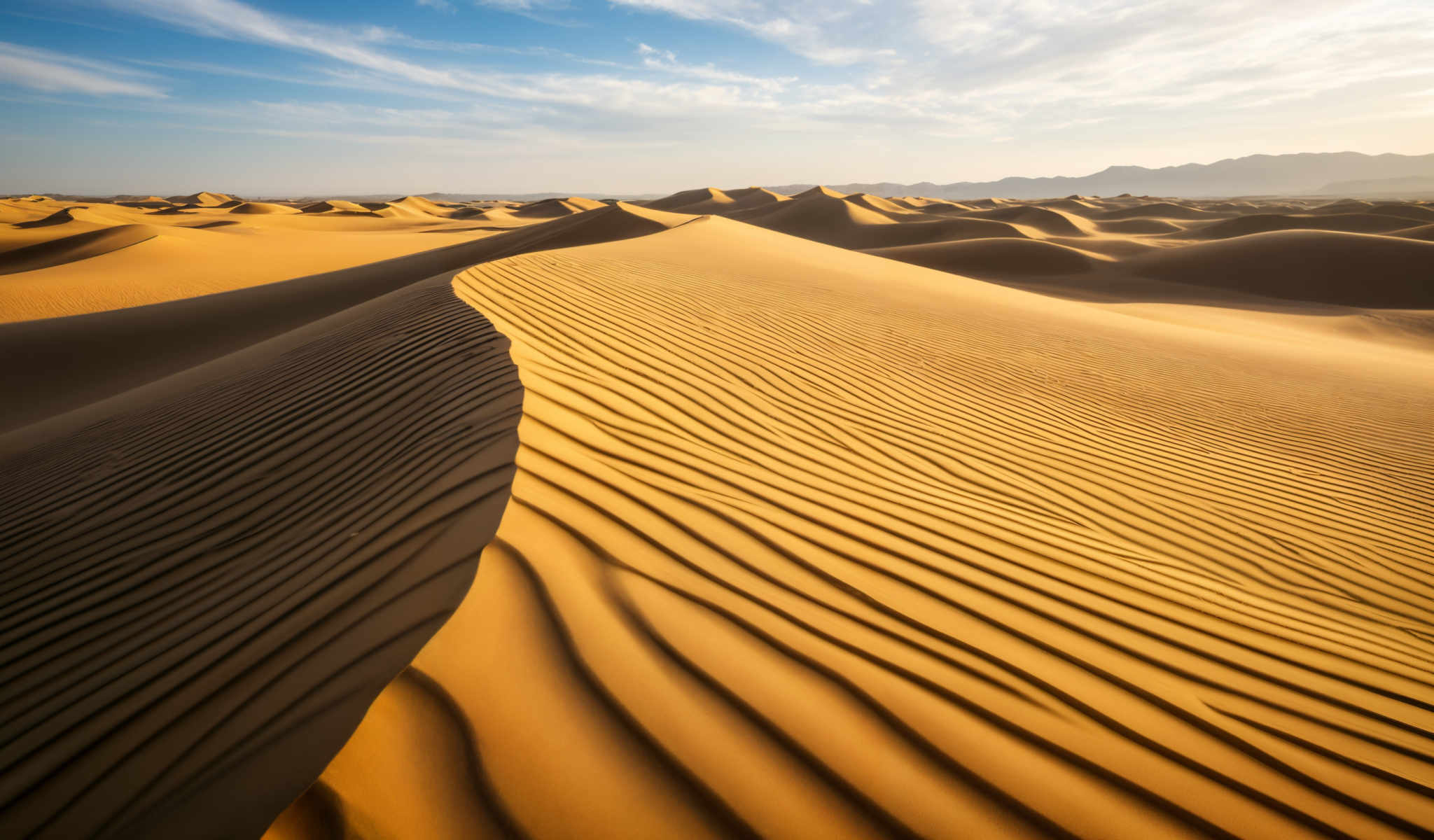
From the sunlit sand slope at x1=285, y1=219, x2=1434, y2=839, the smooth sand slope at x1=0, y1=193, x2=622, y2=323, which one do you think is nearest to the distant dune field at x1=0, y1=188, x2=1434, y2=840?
the sunlit sand slope at x1=285, y1=219, x2=1434, y2=839

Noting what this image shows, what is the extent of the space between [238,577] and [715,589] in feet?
5.37

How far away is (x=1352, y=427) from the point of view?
18.4 feet

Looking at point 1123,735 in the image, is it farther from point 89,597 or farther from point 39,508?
point 39,508

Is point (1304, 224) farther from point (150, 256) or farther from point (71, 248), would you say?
point (71, 248)

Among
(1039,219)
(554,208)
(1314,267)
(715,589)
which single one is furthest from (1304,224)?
(554,208)

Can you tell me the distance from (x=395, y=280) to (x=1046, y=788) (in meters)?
14.2

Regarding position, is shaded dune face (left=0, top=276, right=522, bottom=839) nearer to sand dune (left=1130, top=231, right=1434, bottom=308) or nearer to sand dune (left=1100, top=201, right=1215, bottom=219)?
sand dune (left=1130, top=231, right=1434, bottom=308)

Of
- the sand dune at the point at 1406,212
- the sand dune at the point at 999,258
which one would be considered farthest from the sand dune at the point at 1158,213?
the sand dune at the point at 999,258

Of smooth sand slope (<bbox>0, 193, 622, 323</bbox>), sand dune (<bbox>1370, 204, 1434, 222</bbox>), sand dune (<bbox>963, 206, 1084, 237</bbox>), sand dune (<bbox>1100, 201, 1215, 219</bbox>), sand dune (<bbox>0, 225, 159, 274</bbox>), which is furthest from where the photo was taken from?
sand dune (<bbox>1100, 201, 1215, 219</bbox>)

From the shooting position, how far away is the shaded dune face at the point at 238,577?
1.36 meters

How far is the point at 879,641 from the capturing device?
1596 millimetres

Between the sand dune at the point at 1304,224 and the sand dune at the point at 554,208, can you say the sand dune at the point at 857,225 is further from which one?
the sand dune at the point at 554,208

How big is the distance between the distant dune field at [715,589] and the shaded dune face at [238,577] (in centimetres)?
2

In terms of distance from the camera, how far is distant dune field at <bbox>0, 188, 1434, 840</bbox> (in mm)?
1232
